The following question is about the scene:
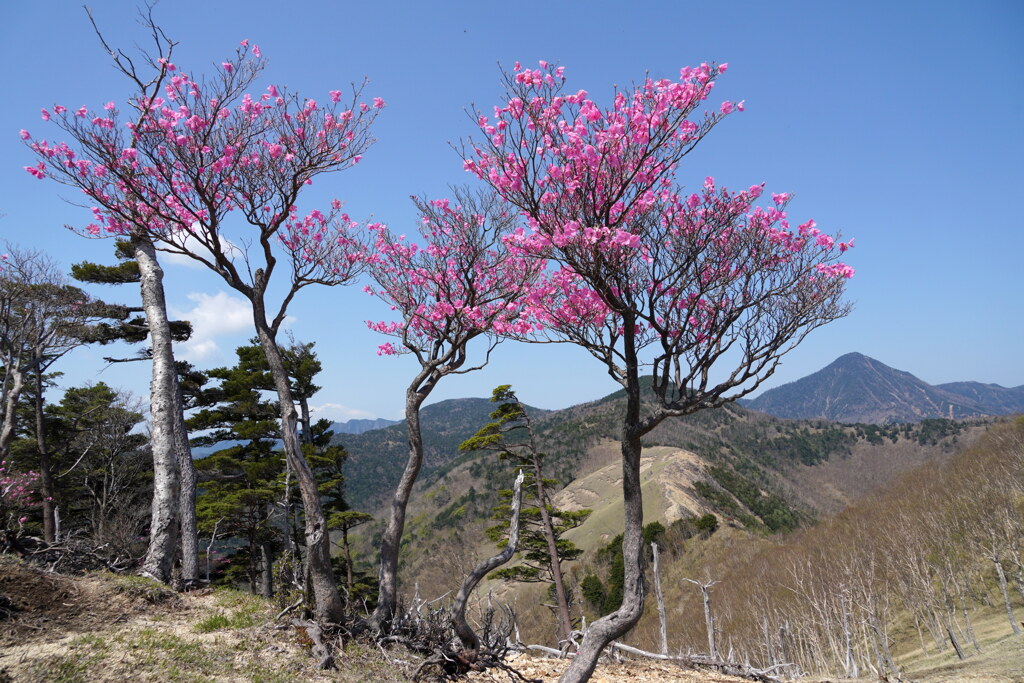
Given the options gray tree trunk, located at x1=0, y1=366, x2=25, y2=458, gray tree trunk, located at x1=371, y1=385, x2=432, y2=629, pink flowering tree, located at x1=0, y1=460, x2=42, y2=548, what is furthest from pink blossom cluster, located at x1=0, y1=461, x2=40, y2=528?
gray tree trunk, located at x1=371, y1=385, x2=432, y2=629

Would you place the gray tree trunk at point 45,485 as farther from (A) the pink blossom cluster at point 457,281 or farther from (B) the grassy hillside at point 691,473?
(B) the grassy hillside at point 691,473

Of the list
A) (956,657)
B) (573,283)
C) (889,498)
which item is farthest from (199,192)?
(889,498)

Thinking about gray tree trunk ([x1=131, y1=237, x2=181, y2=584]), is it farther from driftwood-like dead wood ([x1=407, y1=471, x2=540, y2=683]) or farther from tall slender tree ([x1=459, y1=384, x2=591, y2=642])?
tall slender tree ([x1=459, y1=384, x2=591, y2=642])

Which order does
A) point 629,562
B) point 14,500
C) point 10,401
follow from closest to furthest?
point 629,562 → point 10,401 → point 14,500

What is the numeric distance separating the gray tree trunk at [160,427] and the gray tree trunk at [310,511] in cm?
354

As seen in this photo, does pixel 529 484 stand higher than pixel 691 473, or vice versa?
pixel 529 484

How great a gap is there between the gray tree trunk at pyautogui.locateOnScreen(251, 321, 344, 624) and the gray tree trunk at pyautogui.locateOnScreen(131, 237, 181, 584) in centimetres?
354

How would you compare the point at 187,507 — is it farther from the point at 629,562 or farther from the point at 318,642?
the point at 629,562

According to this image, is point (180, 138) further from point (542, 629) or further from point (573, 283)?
point (542, 629)

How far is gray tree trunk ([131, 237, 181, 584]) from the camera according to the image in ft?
27.7

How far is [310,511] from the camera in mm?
6148

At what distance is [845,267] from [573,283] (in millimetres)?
3324

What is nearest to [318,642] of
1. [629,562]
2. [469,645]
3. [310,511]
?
[310,511]

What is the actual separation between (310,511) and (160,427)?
430 cm
